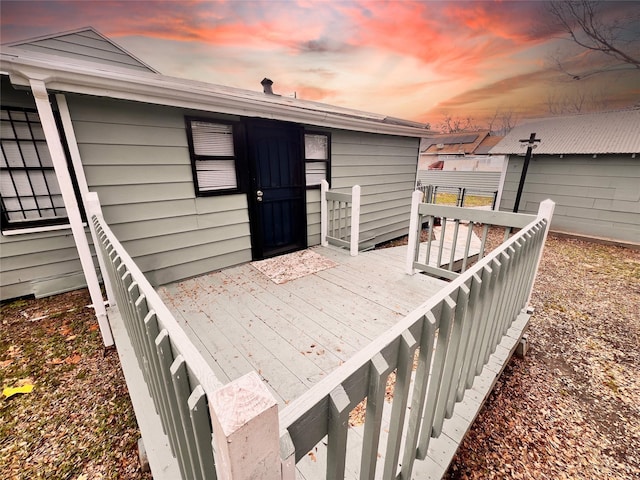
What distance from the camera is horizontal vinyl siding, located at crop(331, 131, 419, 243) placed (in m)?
4.88

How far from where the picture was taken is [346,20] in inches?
356

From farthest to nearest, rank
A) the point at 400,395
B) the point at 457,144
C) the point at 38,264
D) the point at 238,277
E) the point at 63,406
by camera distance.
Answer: the point at 457,144, the point at 238,277, the point at 38,264, the point at 63,406, the point at 400,395

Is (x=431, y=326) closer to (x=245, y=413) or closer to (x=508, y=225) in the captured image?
(x=245, y=413)

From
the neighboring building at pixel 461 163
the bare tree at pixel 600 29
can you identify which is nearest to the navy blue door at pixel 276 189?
the bare tree at pixel 600 29

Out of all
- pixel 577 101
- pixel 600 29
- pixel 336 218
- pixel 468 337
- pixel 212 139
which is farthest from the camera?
pixel 577 101

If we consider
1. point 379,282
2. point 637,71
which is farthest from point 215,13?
point 637,71

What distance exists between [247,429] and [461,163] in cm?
2576

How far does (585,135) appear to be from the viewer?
22.6 ft

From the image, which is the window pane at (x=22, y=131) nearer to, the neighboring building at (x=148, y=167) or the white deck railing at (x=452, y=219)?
the neighboring building at (x=148, y=167)

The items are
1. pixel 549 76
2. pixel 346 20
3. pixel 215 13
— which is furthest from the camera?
pixel 549 76

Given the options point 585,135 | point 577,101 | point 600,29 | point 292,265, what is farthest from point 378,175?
point 577,101

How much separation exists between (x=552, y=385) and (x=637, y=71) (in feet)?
46.9

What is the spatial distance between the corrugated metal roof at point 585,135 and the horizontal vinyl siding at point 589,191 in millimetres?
255

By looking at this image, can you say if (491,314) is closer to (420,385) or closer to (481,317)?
(481,317)
